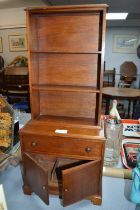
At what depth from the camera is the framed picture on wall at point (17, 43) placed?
4.20 meters

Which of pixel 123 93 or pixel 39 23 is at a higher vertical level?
pixel 39 23

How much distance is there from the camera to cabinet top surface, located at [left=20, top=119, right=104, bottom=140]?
964mm

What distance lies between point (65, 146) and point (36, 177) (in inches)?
8.6

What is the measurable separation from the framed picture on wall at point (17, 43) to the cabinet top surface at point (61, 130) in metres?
3.56

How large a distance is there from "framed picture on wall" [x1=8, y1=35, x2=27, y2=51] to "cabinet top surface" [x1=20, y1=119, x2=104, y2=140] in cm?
356

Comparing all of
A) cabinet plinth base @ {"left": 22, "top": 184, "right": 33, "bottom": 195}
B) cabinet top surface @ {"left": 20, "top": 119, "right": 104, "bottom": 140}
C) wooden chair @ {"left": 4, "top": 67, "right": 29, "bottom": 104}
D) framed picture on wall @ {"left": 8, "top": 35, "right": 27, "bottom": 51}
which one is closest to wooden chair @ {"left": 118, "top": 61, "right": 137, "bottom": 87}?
framed picture on wall @ {"left": 8, "top": 35, "right": 27, "bottom": 51}

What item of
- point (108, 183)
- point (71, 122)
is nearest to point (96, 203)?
point (108, 183)

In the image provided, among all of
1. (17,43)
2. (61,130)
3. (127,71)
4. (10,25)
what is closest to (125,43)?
(127,71)

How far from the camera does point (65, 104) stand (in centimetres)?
127

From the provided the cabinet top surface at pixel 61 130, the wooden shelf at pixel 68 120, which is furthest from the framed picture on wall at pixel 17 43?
the cabinet top surface at pixel 61 130

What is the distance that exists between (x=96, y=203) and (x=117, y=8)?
3688 mm

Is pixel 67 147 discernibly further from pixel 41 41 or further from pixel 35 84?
pixel 41 41

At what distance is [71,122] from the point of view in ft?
3.74

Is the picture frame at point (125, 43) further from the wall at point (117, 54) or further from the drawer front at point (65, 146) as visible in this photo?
the drawer front at point (65, 146)
